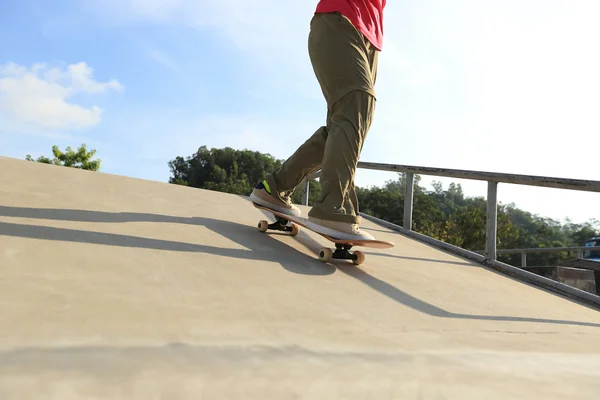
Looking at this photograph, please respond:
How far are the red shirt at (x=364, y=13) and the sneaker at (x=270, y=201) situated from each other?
3.63 feet

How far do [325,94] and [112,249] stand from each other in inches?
56.9

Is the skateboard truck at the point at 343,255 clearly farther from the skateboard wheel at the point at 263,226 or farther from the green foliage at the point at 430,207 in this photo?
the green foliage at the point at 430,207

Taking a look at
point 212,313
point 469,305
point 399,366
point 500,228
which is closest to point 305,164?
point 469,305

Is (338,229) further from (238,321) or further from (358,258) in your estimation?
(238,321)

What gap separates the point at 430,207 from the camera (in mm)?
43531

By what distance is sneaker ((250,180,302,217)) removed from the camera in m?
3.04

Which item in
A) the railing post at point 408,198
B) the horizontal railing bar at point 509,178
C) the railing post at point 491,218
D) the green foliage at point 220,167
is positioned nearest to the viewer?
the horizontal railing bar at point 509,178

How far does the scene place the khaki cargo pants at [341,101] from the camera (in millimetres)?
2502

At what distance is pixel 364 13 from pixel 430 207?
4251cm

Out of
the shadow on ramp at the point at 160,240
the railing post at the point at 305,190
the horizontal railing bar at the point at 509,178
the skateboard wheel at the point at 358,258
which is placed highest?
the horizontal railing bar at the point at 509,178

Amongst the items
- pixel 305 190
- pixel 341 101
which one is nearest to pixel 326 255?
pixel 341 101

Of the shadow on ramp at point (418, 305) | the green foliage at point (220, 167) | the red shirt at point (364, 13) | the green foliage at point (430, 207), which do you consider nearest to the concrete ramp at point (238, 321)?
the shadow on ramp at point (418, 305)

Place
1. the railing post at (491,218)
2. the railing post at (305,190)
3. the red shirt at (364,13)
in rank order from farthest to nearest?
the railing post at (305,190)
the railing post at (491,218)
the red shirt at (364,13)

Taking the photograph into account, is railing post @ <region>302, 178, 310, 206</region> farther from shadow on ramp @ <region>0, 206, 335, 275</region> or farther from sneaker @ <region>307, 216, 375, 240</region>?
sneaker @ <region>307, 216, 375, 240</region>
